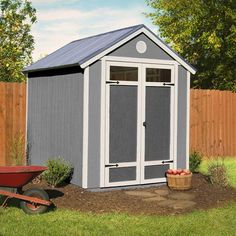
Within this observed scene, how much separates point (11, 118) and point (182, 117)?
14.4ft

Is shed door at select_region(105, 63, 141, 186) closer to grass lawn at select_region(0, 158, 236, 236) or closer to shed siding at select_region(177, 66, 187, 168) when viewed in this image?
shed siding at select_region(177, 66, 187, 168)

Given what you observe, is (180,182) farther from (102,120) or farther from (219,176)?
(102,120)

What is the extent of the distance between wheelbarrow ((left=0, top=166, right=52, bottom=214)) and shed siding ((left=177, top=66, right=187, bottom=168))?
399 centimetres

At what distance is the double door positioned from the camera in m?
10.2

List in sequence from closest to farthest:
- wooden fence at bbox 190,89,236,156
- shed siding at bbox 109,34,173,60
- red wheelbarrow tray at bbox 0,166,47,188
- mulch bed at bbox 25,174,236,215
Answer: red wheelbarrow tray at bbox 0,166,47,188 → mulch bed at bbox 25,174,236,215 → shed siding at bbox 109,34,173,60 → wooden fence at bbox 190,89,236,156

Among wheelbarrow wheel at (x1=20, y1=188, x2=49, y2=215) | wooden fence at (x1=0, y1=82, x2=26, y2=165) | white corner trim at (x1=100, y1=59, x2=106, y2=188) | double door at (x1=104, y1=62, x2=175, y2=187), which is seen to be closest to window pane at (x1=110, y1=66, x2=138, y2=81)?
double door at (x1=104, y1=62, x2=175, y2=187)

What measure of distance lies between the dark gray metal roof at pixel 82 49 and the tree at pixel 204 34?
432 inches

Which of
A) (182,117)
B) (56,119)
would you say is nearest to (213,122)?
(182,117)

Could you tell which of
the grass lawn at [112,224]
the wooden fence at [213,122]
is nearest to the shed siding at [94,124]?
the grass lawn at [112,224]

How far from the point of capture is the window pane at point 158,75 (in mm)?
10641

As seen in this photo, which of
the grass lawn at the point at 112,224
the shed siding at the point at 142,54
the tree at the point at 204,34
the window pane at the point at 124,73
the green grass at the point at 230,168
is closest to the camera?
the grass lawn at the point at 112,224

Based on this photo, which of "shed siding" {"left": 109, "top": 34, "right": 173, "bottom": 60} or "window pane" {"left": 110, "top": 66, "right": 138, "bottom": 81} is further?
"shed siding" {"left": 109, "top": 34, "right": 173, "bottom": 60}

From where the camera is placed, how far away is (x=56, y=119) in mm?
11000

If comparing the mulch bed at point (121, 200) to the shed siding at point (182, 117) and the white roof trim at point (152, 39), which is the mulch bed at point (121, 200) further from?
the white roof trim at point (152, 39)
